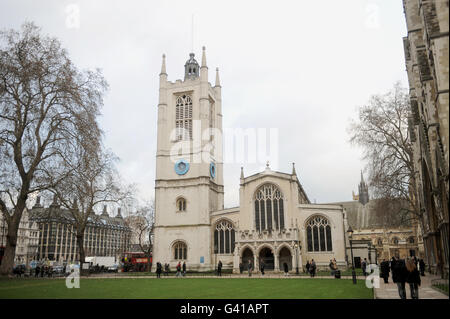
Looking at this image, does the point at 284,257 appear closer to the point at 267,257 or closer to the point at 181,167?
the point at 267,257

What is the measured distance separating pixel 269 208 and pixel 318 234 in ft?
19.2

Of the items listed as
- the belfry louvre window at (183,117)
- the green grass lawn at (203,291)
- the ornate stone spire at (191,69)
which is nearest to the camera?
the green grass lawn at (203,291)

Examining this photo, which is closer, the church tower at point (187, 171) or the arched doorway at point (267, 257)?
the arched doorway at point (267, 257)

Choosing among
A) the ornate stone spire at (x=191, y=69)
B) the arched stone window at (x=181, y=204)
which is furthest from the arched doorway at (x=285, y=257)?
the ornate stone spire at (x=191, y=69)

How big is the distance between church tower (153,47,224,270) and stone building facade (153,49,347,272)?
0.37 feet

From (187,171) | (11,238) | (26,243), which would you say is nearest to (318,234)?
(187,171)

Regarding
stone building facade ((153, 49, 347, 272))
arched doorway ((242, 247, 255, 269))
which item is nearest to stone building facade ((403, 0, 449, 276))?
stone building facade ((153, 49, 347, 272))

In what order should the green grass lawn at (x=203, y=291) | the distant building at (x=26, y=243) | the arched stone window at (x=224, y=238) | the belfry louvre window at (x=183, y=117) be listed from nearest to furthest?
1. the green grass lawn at (x=203, y=291)
2. the arched stone window at (x=224, y=238)
3. the belfry louvre window at (x=183, y=117)
4. the distant building at (x=26, y=243)

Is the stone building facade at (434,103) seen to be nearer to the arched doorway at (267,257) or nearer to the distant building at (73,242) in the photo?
the arched doorway at (267,257)

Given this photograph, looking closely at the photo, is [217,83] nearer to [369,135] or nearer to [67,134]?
[369,135]

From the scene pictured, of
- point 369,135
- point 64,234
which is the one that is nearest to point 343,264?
point 369,135

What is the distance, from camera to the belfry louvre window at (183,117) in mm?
45150

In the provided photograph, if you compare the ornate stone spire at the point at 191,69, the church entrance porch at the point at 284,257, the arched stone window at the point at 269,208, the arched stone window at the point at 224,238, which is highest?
the ornate stone spire at the point at 191,69

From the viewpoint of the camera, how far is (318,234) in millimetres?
38000
